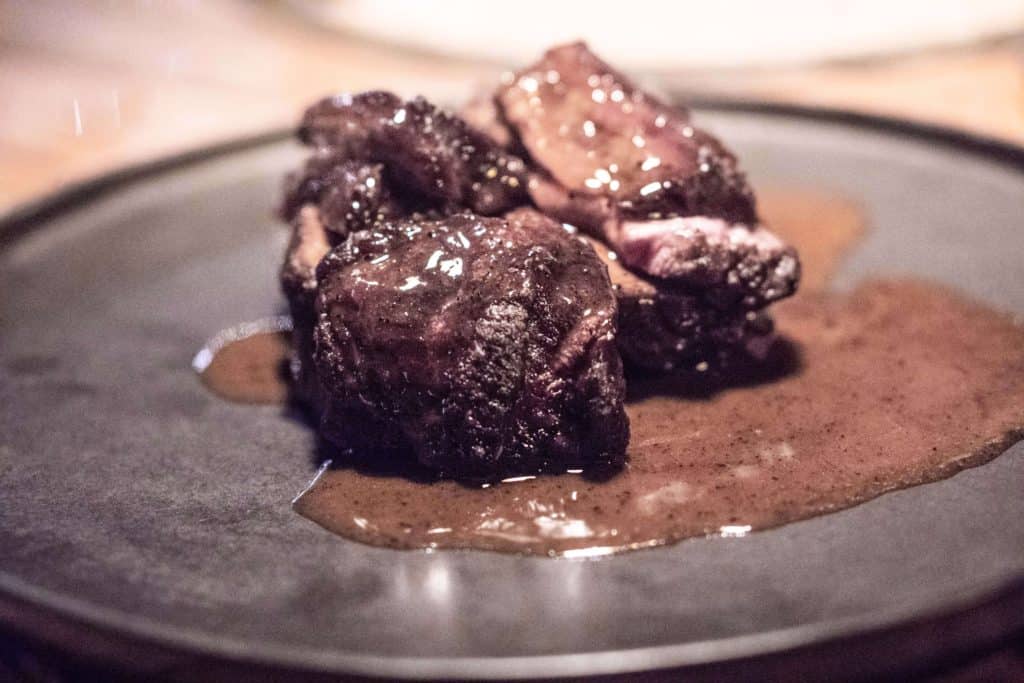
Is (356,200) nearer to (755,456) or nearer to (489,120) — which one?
(489,120)

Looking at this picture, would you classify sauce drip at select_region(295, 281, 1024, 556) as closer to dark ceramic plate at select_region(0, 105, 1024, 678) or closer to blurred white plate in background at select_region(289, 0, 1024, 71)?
dark ceramic plate at select_region(0, 105, 1024, 678)

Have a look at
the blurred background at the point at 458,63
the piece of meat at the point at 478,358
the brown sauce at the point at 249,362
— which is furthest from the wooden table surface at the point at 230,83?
the piece of meat at the point at 478,358

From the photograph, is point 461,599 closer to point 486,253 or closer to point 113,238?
point 486,253

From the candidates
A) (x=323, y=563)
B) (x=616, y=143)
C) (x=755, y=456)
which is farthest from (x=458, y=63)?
(x=323, y=563)

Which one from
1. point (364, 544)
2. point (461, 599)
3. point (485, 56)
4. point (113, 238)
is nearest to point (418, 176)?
point (364, 544)

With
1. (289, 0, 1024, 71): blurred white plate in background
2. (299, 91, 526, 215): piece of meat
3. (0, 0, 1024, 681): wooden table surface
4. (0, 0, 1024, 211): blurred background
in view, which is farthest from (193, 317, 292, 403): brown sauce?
(289, 0, 1024, 71): blurred white plate in background

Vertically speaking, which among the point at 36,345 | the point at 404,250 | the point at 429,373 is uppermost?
the point at 404,250
